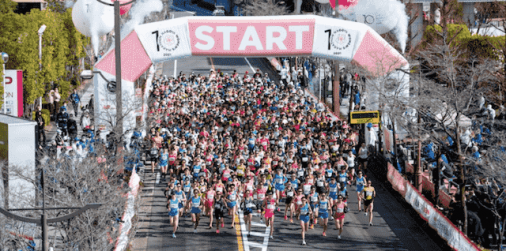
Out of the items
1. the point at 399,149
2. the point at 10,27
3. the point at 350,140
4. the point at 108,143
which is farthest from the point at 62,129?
the point at 399,149

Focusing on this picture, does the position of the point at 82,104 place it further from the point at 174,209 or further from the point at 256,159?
the point at 174,209

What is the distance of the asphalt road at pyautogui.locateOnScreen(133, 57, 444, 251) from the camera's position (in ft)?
64.7

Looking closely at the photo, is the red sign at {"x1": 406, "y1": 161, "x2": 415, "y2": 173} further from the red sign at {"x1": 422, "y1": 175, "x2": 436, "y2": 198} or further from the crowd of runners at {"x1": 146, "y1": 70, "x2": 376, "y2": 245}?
the crowd of runners at {"x1": 146, "y1": 70, "x2": 376, "y2": 245}

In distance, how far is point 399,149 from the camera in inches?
1072

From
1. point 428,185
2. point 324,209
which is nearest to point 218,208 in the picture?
point 324,209

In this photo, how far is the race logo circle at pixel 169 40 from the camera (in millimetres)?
24750

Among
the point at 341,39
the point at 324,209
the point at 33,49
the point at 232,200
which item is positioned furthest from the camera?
the point at 33,49

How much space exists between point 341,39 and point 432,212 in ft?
24.2

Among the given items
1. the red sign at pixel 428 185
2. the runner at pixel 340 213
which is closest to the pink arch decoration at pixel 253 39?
the red sign at pixel 428 185

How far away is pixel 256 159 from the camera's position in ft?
81.2

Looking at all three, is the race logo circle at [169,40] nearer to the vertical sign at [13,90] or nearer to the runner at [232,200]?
the vertical sign at [13,90]

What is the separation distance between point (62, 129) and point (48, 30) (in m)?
7.69

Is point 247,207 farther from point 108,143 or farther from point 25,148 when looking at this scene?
point 25,148

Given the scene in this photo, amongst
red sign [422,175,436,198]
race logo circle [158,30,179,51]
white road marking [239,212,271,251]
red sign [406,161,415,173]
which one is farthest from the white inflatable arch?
white road marking [239,212,271,251]
